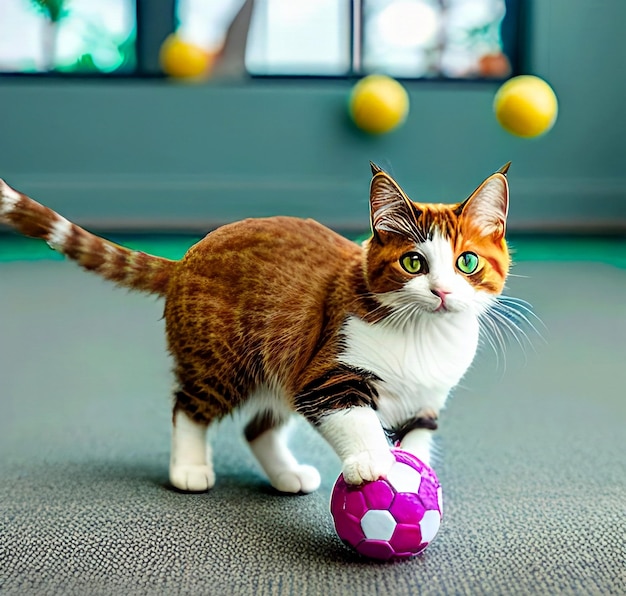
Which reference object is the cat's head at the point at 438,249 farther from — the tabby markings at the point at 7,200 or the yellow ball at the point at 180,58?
the yellow ball at the point at 180,58

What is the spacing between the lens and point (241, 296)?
1.05m

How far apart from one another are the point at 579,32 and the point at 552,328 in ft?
6.15

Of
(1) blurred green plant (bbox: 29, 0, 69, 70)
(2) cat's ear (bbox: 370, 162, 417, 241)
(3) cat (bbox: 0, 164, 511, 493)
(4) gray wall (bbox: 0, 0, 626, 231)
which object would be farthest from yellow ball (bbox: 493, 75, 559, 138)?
(2) cat's ear (bbox: 370, 162, 417, 241)

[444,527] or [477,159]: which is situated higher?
[477,159]

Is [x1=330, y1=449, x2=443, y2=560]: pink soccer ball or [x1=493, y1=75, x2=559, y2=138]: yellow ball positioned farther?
[x1=493, y1=75, x2=559, y2=138]: yellow ball

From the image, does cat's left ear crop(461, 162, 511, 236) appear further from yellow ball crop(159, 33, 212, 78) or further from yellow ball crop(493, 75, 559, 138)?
yellow ball crop(159, 33, 212, 78)

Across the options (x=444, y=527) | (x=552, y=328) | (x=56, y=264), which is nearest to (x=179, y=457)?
(x=444, y=527)

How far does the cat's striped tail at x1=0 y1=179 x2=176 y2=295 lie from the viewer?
1055 mm

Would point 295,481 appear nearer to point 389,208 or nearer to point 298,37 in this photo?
point 389,208

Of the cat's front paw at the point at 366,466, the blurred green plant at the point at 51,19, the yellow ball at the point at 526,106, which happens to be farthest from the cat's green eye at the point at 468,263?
the blurred green plant at the point at 51,19

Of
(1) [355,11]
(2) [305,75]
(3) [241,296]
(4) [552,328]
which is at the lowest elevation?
(4) [552,328]

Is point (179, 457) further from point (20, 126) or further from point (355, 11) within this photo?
point (355, 11)

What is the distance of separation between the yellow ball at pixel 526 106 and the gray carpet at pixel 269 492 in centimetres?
141

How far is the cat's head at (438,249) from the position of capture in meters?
0.91
